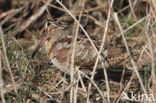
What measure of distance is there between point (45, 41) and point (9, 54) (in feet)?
1.61

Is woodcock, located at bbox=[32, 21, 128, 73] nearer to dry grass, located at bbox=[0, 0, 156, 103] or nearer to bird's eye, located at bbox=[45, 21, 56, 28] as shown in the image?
bird's eye, located at bbox=[45, 21, 56, 28]

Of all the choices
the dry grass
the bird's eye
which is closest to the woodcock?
the bird's eye

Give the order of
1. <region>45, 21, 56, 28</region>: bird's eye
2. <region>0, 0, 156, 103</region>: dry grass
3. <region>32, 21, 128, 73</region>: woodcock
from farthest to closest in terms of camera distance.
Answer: <region>45, 21, 56, 28</region>: bird's eye → <region>32, 21, 128, 73</region>: woodcock → <region>0, 0, 156, 103</region>: dry grass

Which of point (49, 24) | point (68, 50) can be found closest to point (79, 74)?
point (68, 50)

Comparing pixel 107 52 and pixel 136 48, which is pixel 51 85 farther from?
pixel 136 48

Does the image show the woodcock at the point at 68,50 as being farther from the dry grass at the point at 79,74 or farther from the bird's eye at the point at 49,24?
the dry grass at the point at 79,74

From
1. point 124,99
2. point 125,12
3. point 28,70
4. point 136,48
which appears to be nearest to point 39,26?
point 125,12

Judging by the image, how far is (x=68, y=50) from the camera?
12.2 feet

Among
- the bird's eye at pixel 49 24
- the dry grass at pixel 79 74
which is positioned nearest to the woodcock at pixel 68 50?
the bird's eye at pixel 49 24

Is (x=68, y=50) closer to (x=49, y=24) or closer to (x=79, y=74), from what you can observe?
(x=49, y=24)

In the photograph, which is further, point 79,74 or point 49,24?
point 49,24

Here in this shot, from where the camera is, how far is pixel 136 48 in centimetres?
488

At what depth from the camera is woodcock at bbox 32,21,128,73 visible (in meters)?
3.70

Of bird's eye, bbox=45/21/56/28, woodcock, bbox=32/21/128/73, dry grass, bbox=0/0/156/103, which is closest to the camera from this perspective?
dry grass, bbox=0/0/156/103
